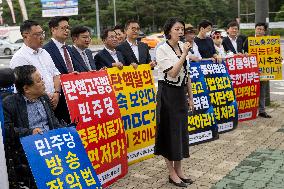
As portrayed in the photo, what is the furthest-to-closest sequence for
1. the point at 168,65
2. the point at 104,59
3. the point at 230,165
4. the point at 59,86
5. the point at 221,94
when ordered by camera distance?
the point at 221,94, the point at 104,59, the point at 230,165, the point at 168,65, the point at 59,86

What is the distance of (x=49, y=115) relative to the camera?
370 centimetres

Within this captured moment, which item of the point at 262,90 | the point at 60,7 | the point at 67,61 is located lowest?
the point at 262,90

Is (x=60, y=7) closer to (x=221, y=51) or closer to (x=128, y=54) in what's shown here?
(x=221, y=51)

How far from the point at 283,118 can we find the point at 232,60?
1571 millimetres

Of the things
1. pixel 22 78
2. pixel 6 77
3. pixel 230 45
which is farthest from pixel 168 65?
pixel 230 45

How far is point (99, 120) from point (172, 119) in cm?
83

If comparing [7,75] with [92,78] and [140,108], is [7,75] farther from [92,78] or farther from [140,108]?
[140,108]

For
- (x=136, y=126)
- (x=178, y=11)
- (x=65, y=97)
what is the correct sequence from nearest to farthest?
(x=65, y=97)
(x=136, y=126)
(x=178, y=11)

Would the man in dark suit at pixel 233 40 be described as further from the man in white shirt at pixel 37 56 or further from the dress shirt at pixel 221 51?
the man in white shirt at pixel 37 56

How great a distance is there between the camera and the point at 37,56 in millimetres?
4375

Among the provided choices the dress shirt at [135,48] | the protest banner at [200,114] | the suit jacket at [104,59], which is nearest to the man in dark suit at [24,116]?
the suit jacket at [104,59]

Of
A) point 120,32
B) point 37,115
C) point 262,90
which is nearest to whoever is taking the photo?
point 37,115

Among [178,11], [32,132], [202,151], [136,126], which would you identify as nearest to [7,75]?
[32,132]

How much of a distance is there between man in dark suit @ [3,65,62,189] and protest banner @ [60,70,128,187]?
63 centimetres
